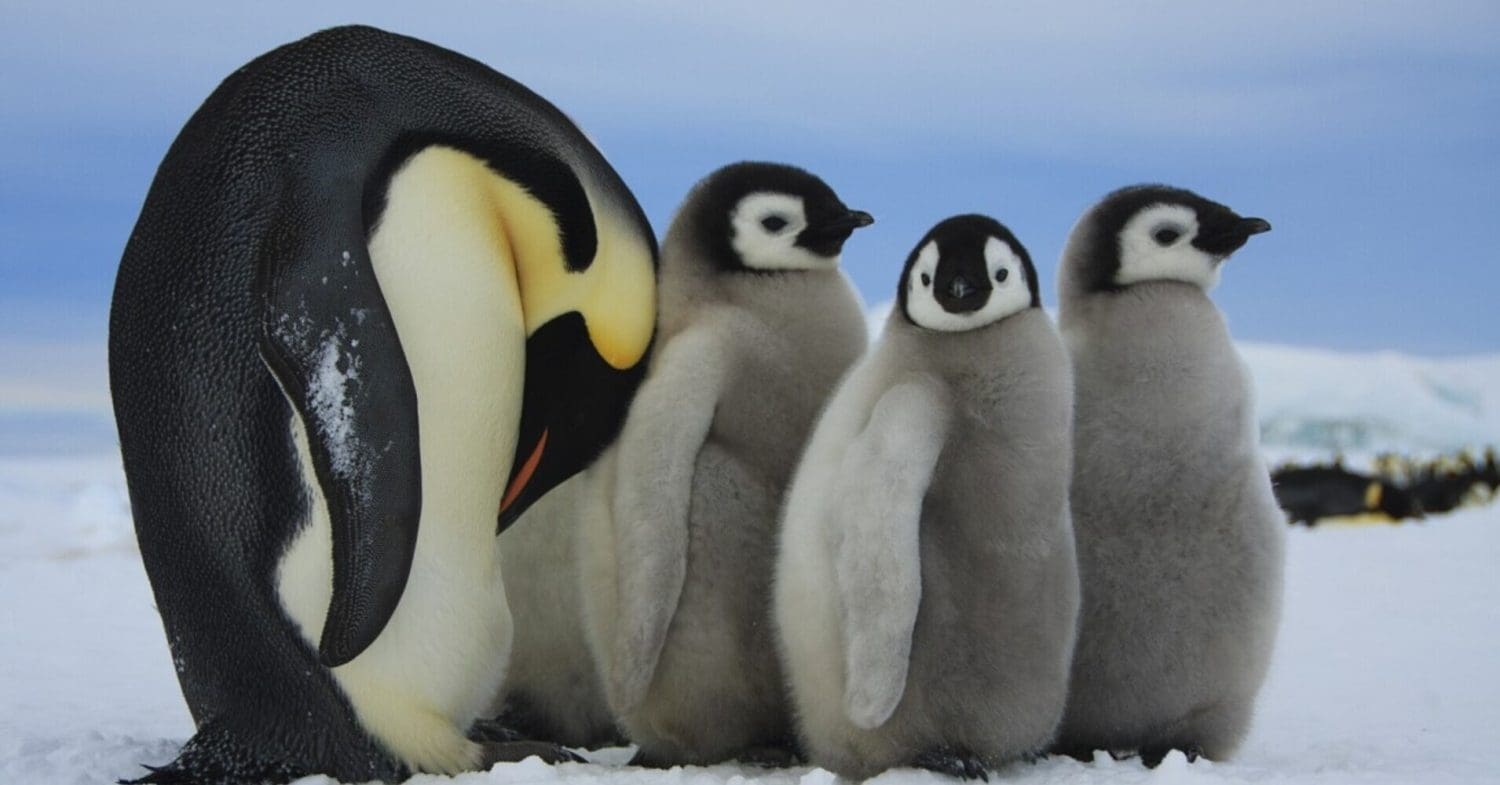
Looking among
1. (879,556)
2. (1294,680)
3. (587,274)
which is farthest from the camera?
(1294,680)

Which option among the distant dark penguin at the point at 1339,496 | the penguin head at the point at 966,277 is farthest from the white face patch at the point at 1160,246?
the distant dark penguin at the point at 1339,496

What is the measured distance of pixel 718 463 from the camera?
2.92 metres

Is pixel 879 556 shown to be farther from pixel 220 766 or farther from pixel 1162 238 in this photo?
pixel 220 766

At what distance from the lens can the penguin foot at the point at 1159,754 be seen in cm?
296

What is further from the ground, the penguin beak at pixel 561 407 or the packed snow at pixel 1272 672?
the penguin beak at pixel 561 407

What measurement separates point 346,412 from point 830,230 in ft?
3.49

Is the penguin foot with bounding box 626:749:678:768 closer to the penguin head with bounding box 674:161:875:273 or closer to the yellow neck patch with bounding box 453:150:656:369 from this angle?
the yellow neck patch with bounding box 453:150:656:369

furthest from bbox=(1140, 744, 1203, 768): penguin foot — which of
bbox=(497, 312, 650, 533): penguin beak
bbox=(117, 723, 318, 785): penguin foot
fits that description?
bbox=(117, 723, 318, 785): penguin foot

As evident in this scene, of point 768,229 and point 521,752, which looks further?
point 768,229

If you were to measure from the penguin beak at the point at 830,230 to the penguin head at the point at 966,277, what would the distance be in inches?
10.7

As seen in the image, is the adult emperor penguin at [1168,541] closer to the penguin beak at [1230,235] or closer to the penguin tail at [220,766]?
the penguin beak at [1230,235]

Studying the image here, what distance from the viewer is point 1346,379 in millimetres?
21078

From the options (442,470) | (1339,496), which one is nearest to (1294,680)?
(442,470)

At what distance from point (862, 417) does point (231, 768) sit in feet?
4.41
